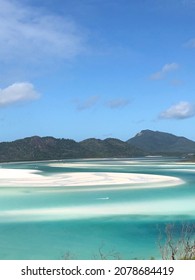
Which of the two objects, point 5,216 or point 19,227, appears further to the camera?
point 5,216

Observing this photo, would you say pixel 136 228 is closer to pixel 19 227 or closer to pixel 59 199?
pixel 19 227

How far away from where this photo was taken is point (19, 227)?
1364 cm

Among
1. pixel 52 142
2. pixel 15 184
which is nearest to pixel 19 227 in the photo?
pixel 15 184

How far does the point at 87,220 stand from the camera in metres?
14.8

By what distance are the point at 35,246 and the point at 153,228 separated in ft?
13.3

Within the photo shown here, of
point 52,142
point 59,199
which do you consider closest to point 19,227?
point 59,199

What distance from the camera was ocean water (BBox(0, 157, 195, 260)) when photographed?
11.3 metres

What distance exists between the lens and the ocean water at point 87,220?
11328 millimetres

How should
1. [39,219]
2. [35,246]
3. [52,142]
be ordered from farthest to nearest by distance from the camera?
[52,142] → [39,219] → [35,246]

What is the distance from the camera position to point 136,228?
44.8 feet

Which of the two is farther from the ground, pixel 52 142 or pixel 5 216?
pixel 52 142

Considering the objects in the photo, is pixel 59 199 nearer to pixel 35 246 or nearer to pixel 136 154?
pixel 35 246
